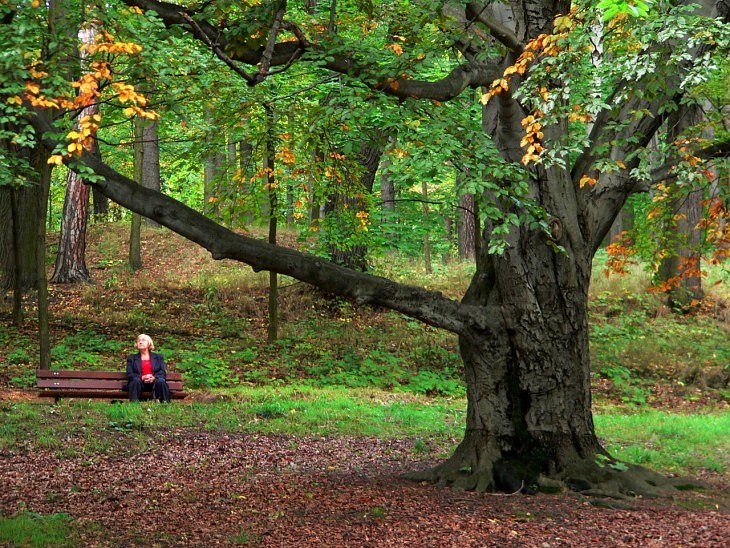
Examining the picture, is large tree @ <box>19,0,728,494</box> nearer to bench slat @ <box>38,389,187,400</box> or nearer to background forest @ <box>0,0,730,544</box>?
background forest @ <box>0,0,730,544</box>

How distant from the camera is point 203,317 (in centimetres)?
1736

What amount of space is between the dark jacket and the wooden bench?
0.18m

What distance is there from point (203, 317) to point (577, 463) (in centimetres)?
1150

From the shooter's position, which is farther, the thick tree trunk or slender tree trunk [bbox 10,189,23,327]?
slender tree trunk [bbox 10,189,23,327]

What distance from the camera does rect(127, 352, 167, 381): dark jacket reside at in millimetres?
11039

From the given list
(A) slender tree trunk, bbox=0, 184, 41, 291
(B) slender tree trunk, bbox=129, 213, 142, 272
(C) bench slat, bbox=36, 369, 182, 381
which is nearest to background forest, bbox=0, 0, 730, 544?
(C) bench slat, bbox=36, 369, 182, 381

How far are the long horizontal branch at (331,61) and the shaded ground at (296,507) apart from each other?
4.04 m

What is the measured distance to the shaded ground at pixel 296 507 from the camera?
5.92m

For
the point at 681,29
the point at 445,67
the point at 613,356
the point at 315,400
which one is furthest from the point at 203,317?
the point at 681,29

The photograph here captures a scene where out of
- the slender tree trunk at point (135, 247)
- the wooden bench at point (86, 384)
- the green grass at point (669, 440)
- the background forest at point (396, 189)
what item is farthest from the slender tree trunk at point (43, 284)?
the green grass at point (669, 440)

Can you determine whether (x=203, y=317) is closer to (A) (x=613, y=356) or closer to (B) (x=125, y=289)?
(B) (x=125, y=289)

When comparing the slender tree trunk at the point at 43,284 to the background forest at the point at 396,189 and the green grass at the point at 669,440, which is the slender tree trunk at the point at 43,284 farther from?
the green grass at the point at 669,440

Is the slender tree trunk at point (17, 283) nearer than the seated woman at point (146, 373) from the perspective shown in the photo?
No

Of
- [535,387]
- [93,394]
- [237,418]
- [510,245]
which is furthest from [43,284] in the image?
[535,387]
